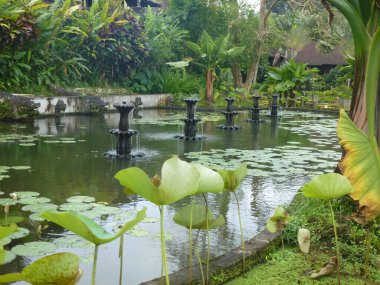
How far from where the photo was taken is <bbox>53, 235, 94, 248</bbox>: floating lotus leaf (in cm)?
332

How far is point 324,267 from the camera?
9.14ft

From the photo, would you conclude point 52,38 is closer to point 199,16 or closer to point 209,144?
point 209,144

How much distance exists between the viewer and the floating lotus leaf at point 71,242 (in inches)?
131

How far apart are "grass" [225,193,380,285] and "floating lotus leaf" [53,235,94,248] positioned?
1.14 metres

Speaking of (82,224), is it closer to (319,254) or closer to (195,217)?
(195,217)

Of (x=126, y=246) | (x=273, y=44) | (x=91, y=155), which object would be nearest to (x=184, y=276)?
(x=126, y=246)

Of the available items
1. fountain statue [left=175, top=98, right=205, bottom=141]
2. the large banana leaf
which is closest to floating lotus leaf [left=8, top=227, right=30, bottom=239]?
the large banana leaf

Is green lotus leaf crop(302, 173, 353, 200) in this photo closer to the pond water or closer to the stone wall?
the pond water

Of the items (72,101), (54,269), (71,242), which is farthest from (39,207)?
(72,101)

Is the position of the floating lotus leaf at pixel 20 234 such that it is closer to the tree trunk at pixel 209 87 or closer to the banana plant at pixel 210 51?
the banana plant at pixel 210 51

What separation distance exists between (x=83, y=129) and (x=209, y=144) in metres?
3.07

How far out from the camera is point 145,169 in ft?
20.1

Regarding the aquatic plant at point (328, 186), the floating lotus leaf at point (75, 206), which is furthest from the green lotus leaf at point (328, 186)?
the floating lotus leaf at point (75, 206)

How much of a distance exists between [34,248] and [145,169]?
300cm
